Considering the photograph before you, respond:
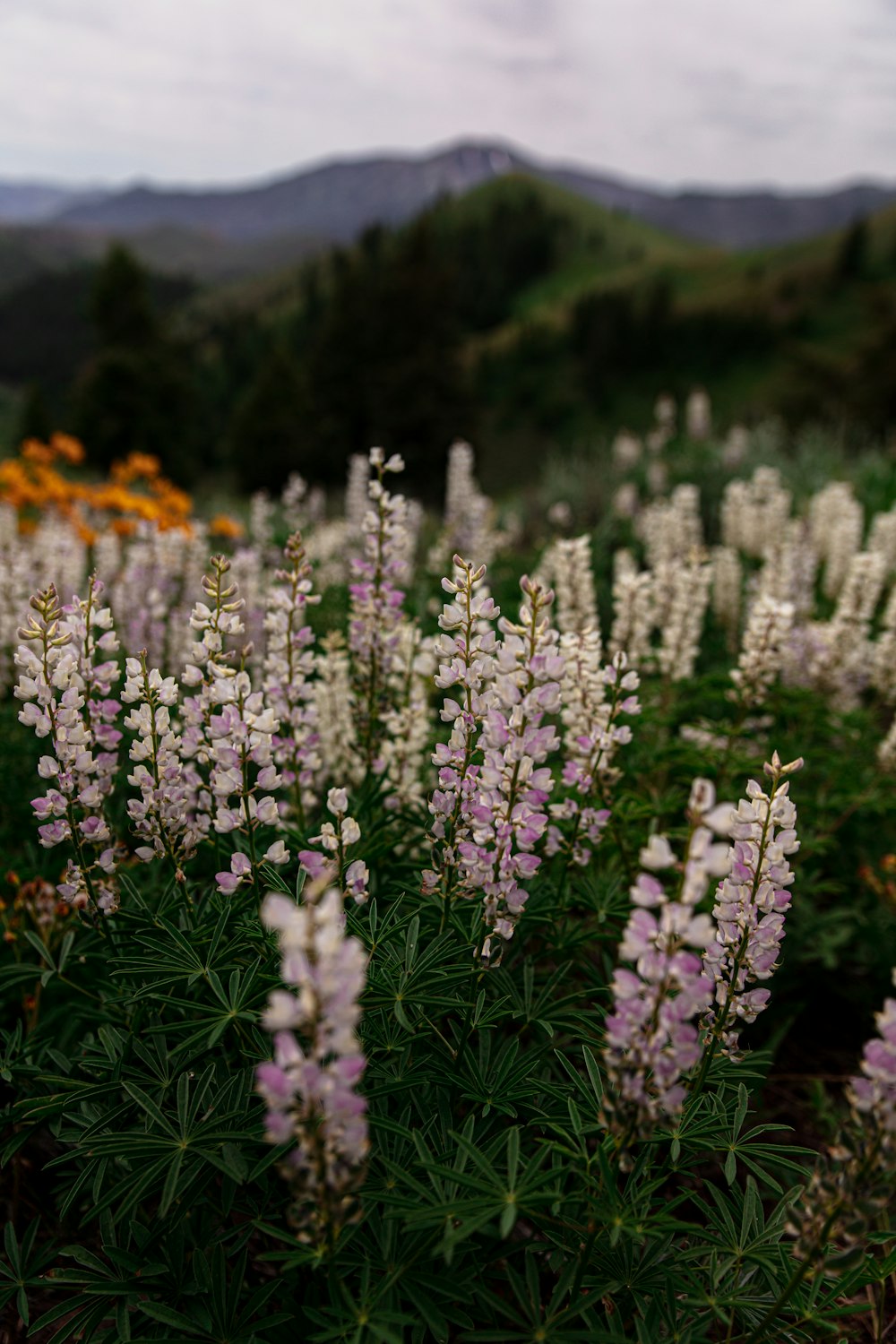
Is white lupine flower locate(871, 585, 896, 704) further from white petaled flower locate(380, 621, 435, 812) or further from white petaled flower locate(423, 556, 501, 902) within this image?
white petaled flower locate(423, 556, 501, 902)

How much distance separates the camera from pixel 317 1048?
1398 mm

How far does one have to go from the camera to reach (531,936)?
308 centimetres

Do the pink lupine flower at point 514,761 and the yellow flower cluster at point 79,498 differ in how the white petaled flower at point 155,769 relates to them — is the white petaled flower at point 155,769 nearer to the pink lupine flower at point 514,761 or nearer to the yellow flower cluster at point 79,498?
the pink lupine flower at point 514,761

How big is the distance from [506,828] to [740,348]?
10899cm

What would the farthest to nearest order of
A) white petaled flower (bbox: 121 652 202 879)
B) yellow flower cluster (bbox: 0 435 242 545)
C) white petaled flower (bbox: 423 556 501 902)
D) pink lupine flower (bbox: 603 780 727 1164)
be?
yellow flower cluster (bbox: 0 435 242 545), white petaled flower (bbox: 121 652 202 879), white petaled flower (bbox: 423 556 501 902), pink lupine flower (bbox: 603 780 727 1164)

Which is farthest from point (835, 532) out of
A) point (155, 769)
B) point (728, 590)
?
point (155, 769)

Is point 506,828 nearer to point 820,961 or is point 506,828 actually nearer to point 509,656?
point 509,656

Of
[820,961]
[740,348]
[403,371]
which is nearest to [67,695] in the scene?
[820,961]

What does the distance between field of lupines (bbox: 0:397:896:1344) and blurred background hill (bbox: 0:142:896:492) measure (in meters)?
9.34

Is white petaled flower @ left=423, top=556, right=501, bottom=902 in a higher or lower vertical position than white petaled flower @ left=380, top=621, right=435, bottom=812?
higher

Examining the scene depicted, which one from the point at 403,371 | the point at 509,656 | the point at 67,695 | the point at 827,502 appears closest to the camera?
the point at 509,656

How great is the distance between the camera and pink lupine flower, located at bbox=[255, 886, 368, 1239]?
53.5 inches

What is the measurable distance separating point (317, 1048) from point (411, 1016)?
1138 mm

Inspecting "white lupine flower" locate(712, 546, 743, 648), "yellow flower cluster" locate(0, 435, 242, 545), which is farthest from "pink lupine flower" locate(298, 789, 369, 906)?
"yellow flower cluster" locate(0, 435, 242, 545)
